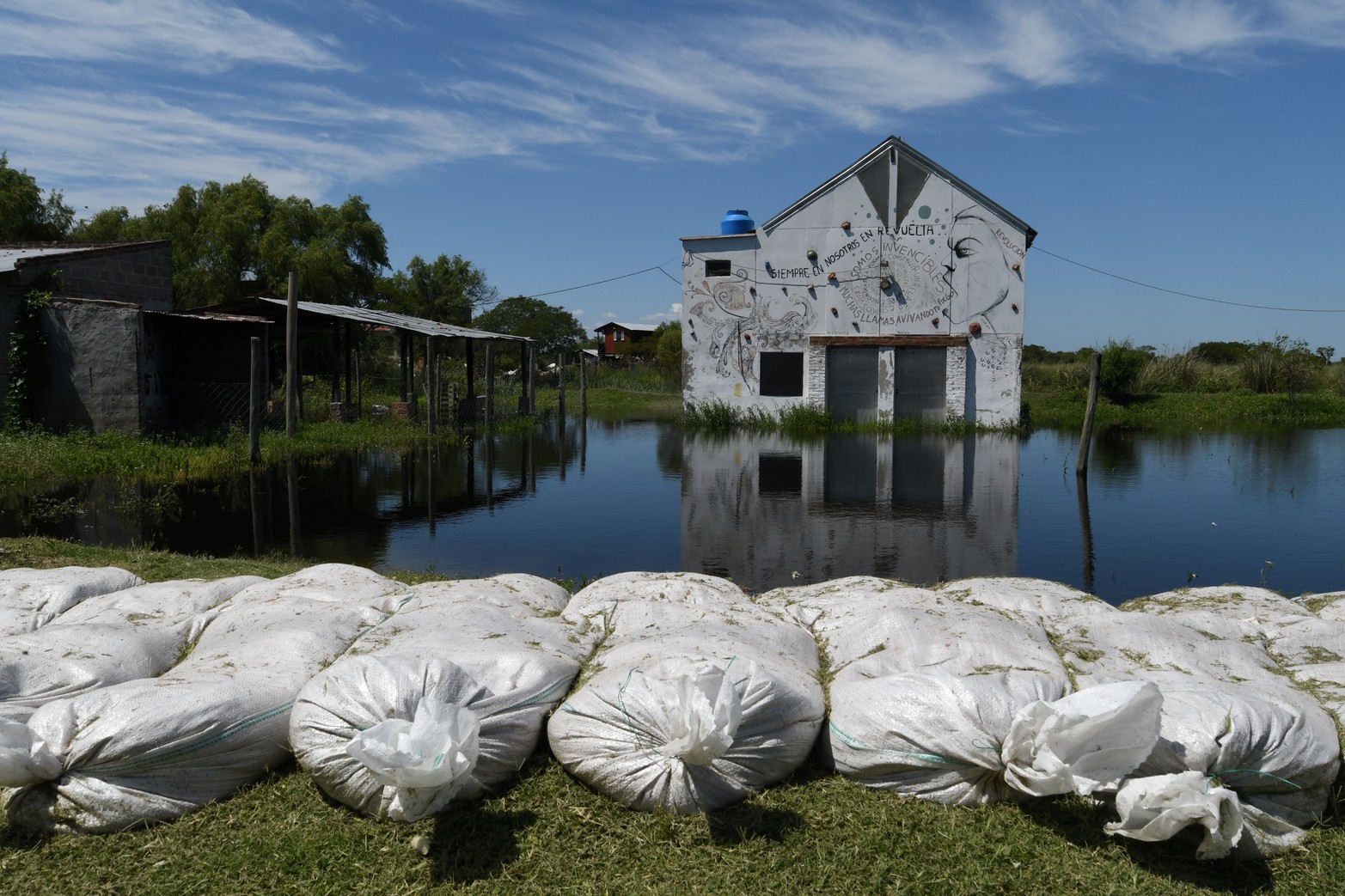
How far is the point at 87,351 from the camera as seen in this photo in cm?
1560

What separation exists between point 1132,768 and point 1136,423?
92.1 feet

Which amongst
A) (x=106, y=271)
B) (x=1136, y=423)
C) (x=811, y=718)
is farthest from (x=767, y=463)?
(x=1136, y=423)

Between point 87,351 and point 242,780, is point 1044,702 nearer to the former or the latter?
point 242,780

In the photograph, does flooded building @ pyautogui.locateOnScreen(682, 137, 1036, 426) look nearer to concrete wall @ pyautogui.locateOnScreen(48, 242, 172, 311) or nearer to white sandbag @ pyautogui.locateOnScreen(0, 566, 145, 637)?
concrete wall @ pyautogui.locateOnScreen(48, 242, 172, 311)

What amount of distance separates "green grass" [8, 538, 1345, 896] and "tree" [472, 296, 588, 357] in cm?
5344

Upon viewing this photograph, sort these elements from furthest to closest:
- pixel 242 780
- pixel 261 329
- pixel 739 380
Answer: pixel 739 380, pixel 261 329, pixel 242 780

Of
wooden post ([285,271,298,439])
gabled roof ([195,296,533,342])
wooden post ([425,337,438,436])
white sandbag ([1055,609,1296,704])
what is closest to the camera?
white sandbag ([1055,609,1296,704])

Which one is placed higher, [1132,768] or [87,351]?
[87,351]

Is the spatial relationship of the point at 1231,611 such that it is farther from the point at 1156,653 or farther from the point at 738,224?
the point at 738,224

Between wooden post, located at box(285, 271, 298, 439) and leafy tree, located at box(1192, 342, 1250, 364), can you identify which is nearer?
wooden post, located at box(285, 271, 298, 439)

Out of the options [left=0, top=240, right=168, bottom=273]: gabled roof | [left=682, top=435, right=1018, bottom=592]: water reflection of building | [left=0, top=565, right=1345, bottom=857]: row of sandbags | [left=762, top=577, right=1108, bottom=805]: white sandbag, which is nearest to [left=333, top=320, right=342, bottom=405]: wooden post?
[left=0, top=240, right=168, bottom=273]: gabled roof

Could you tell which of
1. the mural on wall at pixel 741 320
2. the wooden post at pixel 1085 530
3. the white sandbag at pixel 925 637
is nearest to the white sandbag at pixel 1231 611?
the white sandbag at pixel 925 637

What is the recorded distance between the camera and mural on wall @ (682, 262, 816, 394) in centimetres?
2486

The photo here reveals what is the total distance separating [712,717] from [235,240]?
3341 centimetres
